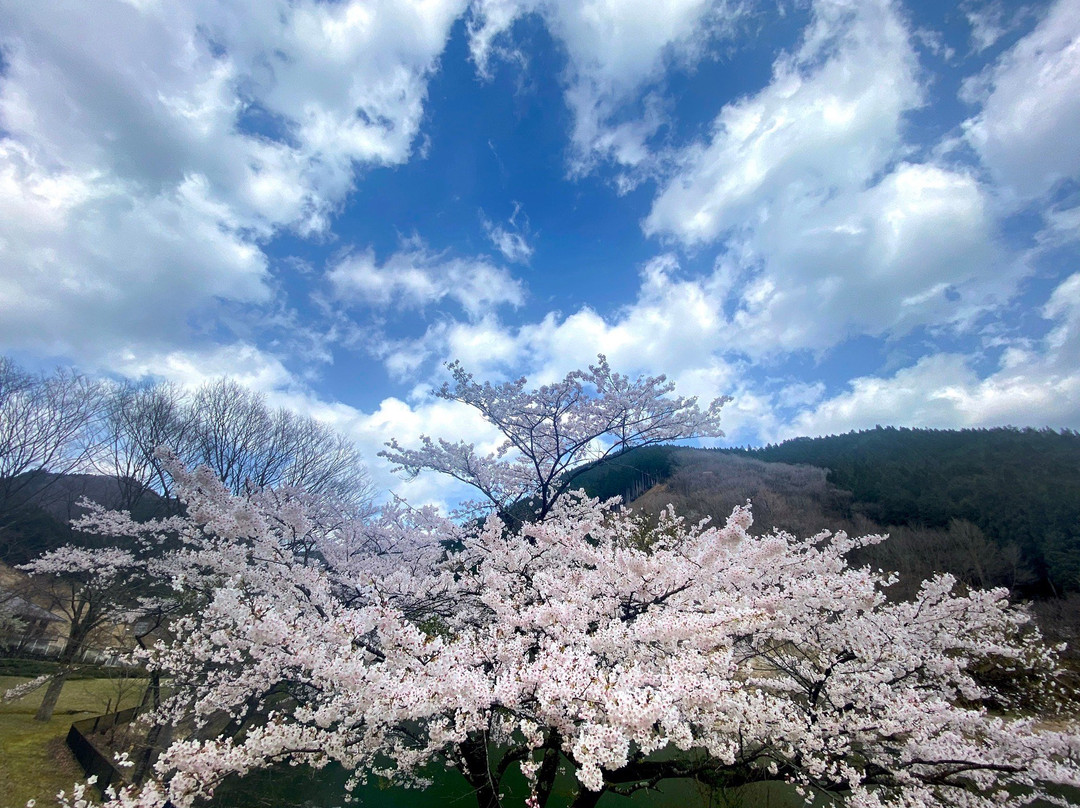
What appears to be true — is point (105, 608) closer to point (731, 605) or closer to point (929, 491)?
point (731, 605)

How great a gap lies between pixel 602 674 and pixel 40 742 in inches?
643

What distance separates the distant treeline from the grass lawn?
35.1 meters

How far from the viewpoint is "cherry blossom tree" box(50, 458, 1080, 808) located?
387 cm

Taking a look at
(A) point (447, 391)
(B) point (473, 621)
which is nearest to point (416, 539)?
(B) point (473, 621)

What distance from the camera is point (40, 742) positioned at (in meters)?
11.4

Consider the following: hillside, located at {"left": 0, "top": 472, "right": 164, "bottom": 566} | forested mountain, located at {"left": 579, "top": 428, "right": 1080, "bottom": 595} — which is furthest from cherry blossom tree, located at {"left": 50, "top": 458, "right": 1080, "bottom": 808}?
hillside, located at {"left": 0, "top": 472, "right": 164, "bottom": 566}

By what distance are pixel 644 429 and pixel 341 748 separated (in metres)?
7.11

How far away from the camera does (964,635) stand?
26.9ft

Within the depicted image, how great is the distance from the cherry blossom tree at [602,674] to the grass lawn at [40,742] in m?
5.44

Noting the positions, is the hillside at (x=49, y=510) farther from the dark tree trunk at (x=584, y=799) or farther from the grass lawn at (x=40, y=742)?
the dark tree trunk at (x=584, y=799)

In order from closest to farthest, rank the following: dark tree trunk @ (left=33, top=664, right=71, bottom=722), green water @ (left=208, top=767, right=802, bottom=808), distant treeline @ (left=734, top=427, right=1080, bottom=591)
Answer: green water @ (left=208, top=767, right=802, bottom=808) → dark tree trunk @ (left=33, top=664, right=71, bottom=722) → distant treeline @ (left=734, top=427, right=1080, bottom=591)

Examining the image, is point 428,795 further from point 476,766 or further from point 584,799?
point 584,799

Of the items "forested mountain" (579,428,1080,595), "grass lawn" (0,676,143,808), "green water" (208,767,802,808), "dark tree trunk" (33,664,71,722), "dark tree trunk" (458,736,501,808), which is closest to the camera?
"dark tree trunk" (458,736,501,808)

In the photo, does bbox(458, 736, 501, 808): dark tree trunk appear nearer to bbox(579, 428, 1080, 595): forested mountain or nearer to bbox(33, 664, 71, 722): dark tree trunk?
bbox(579, 428, 1080, 595): forested mountain
